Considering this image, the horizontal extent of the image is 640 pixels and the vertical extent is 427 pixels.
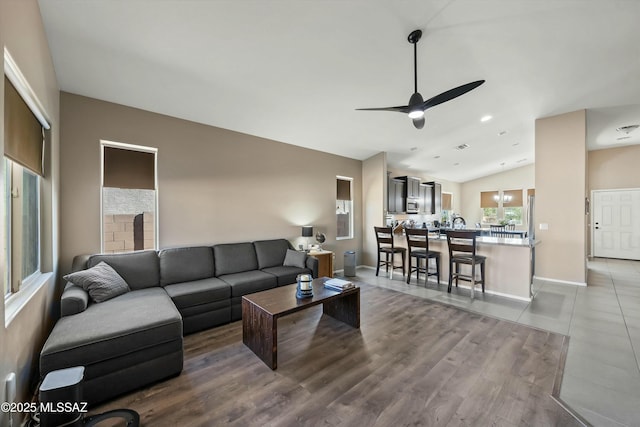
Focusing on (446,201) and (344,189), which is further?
(446,201)

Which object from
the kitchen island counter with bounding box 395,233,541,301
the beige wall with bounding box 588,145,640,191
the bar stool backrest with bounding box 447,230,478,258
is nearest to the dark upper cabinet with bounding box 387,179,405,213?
the bar stool backrest with bounding box 447,230,478,258

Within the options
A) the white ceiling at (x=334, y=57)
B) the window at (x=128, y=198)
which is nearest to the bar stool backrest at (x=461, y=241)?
the white ceiling at (x=334, y=57)

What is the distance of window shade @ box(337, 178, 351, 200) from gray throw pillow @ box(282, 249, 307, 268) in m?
2.30

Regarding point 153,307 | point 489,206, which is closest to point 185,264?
point 153,307

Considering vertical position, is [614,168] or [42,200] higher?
[614,168]

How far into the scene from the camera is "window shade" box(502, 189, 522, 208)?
9.56 m

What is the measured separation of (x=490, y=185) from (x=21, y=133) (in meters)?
12.4

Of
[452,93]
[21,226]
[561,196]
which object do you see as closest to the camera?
[21,226]

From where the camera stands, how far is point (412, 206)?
296 inches

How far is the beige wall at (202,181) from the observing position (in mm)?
2996

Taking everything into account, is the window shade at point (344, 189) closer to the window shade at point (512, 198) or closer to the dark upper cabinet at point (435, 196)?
the dark upper cabinet at point (435, 196)

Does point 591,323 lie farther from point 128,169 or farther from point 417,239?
point 128,169

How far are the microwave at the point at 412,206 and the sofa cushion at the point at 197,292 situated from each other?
5711 mm

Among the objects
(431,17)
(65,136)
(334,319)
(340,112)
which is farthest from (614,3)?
(65,136)
